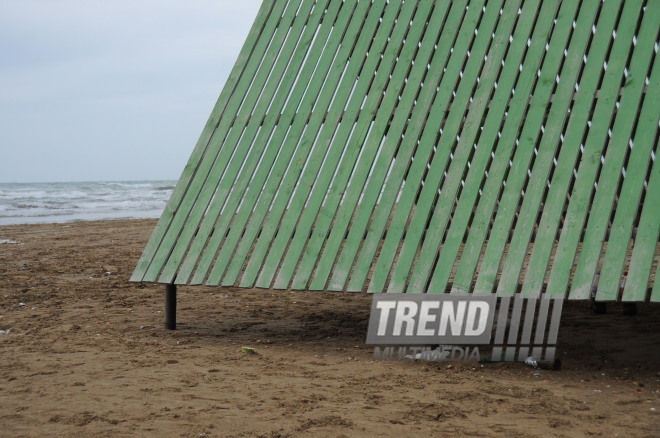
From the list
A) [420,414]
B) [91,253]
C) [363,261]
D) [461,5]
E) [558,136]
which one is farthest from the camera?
[91,253]

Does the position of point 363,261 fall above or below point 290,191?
below

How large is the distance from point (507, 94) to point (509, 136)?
289 millimetres

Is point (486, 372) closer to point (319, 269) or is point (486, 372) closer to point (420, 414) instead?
point (420, 414)

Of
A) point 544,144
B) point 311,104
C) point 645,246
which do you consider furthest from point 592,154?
point 311,104

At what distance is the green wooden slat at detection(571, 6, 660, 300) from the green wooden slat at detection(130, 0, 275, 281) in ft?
9.51

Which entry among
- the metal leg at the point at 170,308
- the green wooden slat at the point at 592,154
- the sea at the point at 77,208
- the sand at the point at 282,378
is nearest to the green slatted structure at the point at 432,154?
the green wooden slat at the point at 592,154

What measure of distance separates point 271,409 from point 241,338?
187 cm

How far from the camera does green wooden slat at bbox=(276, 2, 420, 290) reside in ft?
16.0

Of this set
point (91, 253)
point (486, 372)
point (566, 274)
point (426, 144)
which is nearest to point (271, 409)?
point (486, 372)

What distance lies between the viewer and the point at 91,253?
34.0 ft

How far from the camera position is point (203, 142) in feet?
18.5

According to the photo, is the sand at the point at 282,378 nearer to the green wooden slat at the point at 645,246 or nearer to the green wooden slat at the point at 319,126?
the green wooden slat at the point at 645,246

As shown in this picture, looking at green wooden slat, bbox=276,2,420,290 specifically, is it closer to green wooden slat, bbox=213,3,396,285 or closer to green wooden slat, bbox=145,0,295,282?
green wooden slat, bbox=213,3,396,285

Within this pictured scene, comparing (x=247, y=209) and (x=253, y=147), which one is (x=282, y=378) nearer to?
(x=247, y=209)
